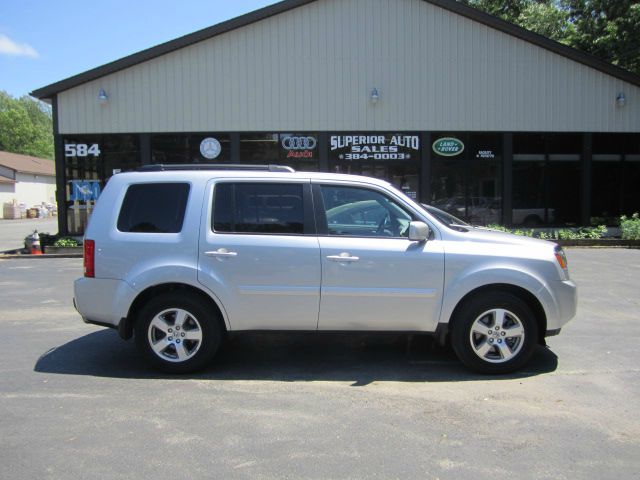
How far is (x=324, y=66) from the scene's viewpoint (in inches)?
645

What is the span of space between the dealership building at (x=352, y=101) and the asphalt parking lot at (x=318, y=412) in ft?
36.1

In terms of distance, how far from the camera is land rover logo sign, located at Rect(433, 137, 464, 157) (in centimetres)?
1688

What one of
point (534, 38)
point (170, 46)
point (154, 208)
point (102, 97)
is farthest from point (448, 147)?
point (154, 208)

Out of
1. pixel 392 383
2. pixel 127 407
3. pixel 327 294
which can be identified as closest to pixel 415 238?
pixel 327 294

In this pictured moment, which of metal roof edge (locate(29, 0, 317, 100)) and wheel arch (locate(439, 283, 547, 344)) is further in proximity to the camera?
metal roof edge (locate(29, 0, 317, 100))

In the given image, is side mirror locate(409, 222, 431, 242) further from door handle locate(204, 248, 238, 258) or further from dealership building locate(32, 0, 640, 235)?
dealership building locate(32, 0, 640, 235)

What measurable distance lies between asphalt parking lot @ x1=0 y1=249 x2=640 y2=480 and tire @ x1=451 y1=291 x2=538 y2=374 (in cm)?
15

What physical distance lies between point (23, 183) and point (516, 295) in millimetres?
47460

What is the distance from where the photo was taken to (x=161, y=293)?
16.2 ft

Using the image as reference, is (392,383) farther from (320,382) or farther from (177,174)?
(177,174)

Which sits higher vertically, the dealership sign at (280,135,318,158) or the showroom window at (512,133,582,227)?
the dealership sign at (280,135,318,158)

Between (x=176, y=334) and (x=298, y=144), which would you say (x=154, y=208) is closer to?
(x=176, y=334)

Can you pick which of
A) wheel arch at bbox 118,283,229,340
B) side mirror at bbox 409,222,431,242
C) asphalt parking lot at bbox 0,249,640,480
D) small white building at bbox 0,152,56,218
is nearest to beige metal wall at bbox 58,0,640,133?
asphalt parking lot at bbox 0,249,640,480

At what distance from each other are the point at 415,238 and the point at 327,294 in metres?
→ 0.91
